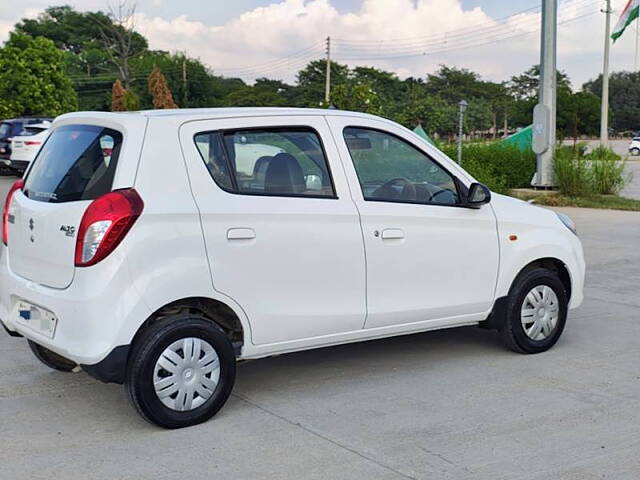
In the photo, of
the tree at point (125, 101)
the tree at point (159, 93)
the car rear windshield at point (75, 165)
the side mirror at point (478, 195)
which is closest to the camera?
the car rear windshield at point (75, 165)

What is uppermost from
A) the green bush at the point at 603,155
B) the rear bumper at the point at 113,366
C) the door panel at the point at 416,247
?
the green bush at the point at 603,155

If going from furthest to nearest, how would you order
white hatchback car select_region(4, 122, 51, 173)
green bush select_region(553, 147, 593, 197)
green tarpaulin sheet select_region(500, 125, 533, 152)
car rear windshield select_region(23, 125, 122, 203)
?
green tarpaulin sheet select_region(500, 125, 533, 152)
white hatchback car select_region(4, 122, 51, 173)
green bush select_region(553, 147, 593, 197)
car rear windshield select_region(23, 125, 122, 203)

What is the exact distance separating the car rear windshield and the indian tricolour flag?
71.0 feet

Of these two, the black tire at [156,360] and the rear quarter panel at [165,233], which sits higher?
the rear quarter panel at [165,233]

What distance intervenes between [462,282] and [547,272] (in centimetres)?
80

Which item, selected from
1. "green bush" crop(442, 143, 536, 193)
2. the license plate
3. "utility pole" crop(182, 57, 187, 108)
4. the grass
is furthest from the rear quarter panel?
"utility pole" crop(182, 57, 187, 108)

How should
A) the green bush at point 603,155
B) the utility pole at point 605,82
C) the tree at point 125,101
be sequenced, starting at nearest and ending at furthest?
the green bush at point 603,155 → the utility pole at point 605,82 → the tree at point 125,101

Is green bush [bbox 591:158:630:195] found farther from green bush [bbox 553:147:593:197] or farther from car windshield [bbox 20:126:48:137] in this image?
car windshield [bbox 20:126:48:137]

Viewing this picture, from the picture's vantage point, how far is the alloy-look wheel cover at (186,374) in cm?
466

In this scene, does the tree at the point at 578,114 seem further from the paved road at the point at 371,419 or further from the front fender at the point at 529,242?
the paved road at the point at 371,419

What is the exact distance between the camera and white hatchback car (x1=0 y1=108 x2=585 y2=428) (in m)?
4.57

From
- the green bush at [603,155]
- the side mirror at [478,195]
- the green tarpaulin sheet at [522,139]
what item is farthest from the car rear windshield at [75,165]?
the green tarpaulin sheet at [522,139]

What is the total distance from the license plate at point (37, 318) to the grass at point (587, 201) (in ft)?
47.9

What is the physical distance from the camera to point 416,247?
559cm
